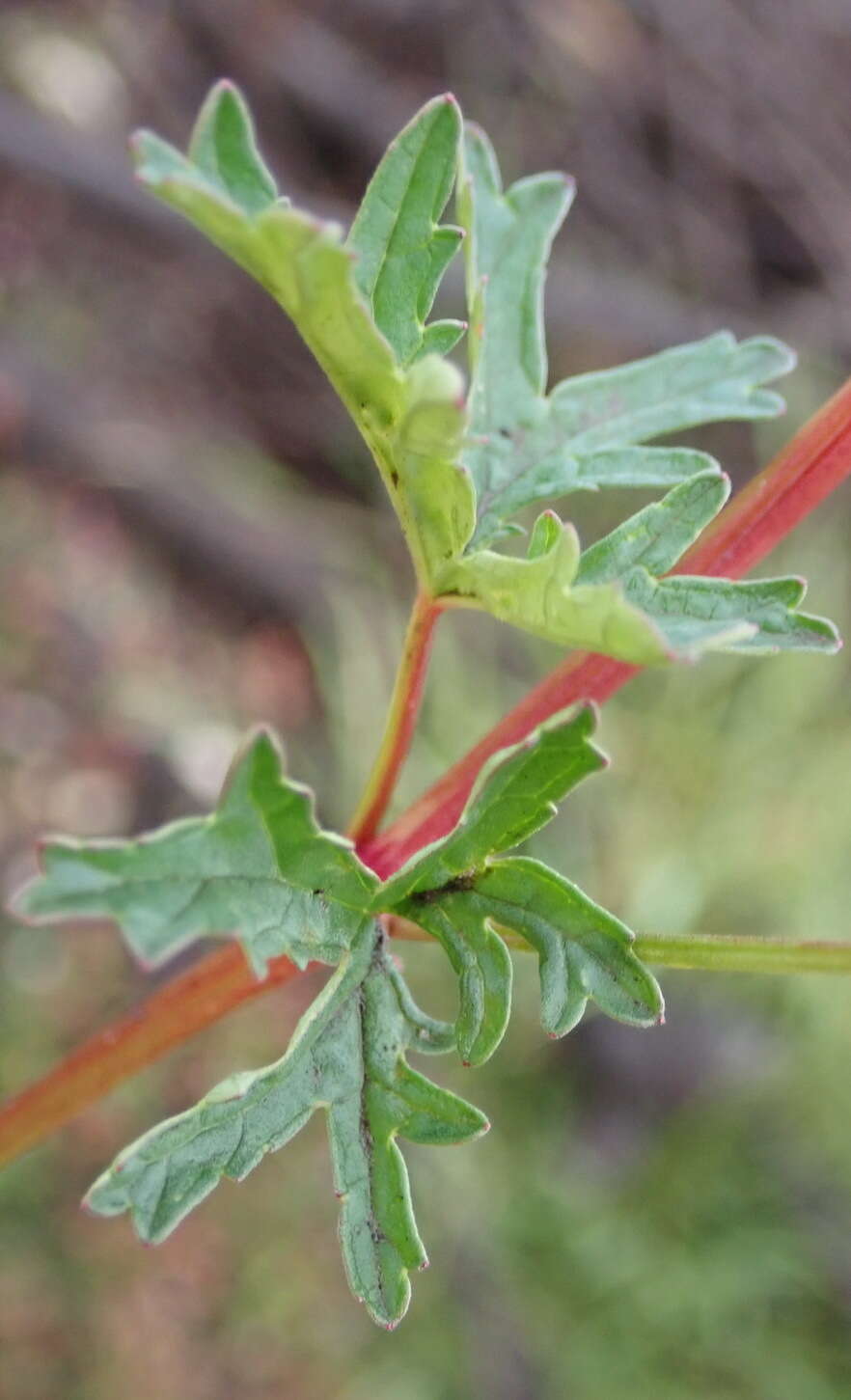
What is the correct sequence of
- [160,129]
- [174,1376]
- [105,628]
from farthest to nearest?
1. [160,129]
2. [105,628]
3. [174,1376]

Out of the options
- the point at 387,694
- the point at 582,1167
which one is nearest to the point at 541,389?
the point at 387,694

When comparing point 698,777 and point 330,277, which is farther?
point 698,777

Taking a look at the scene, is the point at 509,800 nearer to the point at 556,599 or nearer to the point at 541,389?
the point at 556,599

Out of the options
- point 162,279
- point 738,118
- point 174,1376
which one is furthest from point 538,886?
point 738,118

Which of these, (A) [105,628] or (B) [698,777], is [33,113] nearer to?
(A) [105,628]

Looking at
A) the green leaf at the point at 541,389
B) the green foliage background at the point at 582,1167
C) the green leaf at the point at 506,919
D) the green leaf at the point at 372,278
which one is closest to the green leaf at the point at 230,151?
the green leaf at the point at 372,278

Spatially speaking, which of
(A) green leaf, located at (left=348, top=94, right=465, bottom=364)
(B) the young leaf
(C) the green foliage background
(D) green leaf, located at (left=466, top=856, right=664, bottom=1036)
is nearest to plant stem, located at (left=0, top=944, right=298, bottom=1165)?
(D) green leaf, located at (left=466, top=856, right=664, bottom=1036)

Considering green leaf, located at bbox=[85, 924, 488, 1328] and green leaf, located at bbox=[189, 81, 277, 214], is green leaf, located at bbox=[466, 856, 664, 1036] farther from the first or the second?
green leaf, located at bbox=[189, 81, 277, 214]

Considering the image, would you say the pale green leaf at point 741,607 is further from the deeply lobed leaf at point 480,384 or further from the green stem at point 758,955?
the green stem at point 758,955
